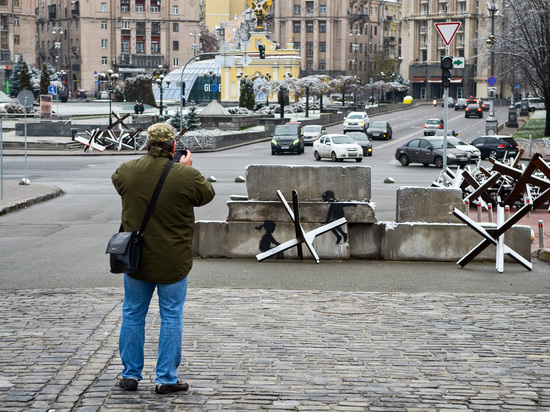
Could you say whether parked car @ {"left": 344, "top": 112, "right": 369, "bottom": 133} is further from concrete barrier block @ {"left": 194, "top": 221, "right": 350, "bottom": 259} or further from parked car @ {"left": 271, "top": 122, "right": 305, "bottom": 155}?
concrete barrier block @ {"left": 194, "top": 221, "right": 350, "bottom": 259}

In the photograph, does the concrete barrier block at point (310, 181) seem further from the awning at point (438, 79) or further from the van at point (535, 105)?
the awning at point (438, 79)

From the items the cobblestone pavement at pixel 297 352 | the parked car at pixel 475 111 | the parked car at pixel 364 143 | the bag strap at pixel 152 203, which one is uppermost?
the parked car at pixel 475 111

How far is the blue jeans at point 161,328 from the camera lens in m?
5.82

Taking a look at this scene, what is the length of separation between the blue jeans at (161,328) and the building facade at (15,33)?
120 meters

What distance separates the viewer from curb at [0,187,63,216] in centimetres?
1969

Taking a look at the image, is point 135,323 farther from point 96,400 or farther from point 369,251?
point 369,251

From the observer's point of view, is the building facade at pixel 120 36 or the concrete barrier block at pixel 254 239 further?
the building facade at pixel 120 36

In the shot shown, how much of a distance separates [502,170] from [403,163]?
79.6 ft

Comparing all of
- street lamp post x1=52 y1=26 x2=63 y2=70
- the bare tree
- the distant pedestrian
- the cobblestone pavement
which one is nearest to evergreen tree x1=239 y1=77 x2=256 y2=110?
the bare tree

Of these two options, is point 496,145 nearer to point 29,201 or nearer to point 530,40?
point 530,40

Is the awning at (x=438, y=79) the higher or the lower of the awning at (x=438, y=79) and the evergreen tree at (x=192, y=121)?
the higher

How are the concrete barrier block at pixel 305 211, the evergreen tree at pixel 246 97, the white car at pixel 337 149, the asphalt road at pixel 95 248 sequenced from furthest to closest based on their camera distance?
the evergreen tree at pixel 246 97
the white car at pixel 337 149
the concrete barrier block at pixel 305 211
the asphalt road at pixel 95 248

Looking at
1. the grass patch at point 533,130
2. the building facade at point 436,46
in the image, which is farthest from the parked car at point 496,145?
the building facade at point 436,46

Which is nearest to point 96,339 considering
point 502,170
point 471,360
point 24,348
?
point 24,348
